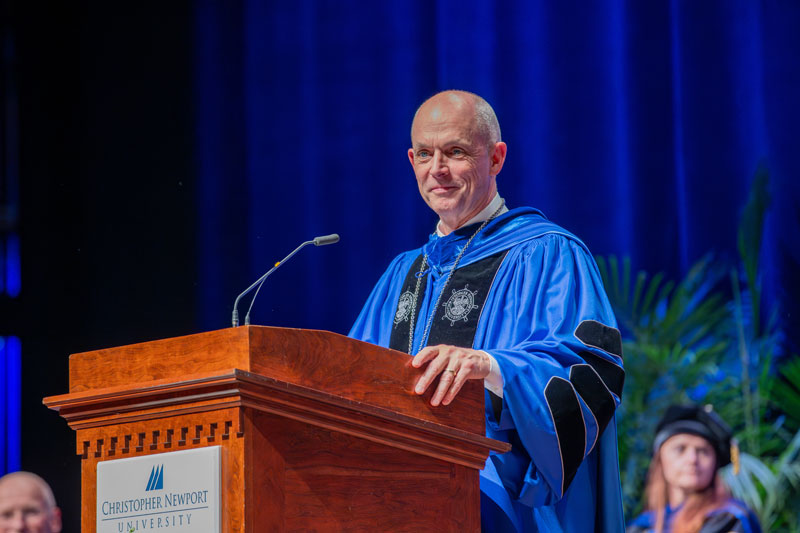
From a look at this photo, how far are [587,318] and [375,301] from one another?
97cm

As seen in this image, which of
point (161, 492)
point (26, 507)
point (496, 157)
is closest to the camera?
point (161, 492)

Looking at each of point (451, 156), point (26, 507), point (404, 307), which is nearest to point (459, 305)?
point (404, 307)

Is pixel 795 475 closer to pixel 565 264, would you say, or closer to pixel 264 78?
pixel 565 264

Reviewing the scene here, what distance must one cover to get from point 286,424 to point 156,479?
8.9 inches

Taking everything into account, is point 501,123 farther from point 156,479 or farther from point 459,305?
point 156,479

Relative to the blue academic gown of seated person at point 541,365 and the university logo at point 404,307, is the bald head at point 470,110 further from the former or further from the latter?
the university logo at point 404,307

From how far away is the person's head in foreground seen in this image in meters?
4.64

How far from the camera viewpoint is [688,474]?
4.23m

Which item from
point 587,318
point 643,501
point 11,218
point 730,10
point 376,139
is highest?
point 730,10

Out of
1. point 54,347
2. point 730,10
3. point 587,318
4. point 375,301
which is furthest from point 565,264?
point 54,347

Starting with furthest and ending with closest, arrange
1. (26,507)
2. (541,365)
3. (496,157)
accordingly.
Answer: (26,507) < (496,157) < (541,365)

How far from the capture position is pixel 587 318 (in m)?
2.61

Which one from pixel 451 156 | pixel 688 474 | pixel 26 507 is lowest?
pixel 26 507

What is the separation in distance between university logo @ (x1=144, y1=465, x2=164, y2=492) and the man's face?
5.08 feet
